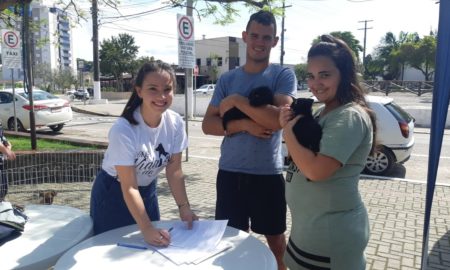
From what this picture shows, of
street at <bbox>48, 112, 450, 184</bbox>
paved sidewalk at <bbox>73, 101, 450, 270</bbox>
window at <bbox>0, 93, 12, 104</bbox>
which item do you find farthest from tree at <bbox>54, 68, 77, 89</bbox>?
paved sidewalk at <bbox>73, 101, 450, 270</bbox>

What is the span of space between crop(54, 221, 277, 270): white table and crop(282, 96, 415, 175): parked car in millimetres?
5231

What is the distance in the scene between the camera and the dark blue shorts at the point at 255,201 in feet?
8.56

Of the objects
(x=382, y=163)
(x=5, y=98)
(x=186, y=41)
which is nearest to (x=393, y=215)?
(x=382, y=163)

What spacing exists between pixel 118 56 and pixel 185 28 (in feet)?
146

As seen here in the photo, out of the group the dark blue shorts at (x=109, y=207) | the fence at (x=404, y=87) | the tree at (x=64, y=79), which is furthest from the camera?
the tree at (x=64, y=79)

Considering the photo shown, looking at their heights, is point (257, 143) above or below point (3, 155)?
above

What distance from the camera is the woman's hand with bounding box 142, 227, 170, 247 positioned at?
6.16 feet

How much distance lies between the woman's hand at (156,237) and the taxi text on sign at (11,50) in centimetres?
930

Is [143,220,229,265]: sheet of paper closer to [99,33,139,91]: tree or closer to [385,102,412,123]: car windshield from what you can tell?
[385,102,412,123]: car windshield

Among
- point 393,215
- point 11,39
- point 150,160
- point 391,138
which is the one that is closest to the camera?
point 150,160

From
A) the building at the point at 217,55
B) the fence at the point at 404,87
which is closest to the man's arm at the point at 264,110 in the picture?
the fence at the point at 404,87

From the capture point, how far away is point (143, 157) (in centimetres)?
211

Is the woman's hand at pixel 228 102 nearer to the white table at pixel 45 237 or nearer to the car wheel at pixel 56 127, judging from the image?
the white table at pixel 45 237

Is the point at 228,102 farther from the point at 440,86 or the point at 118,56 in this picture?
the point at 118,56
